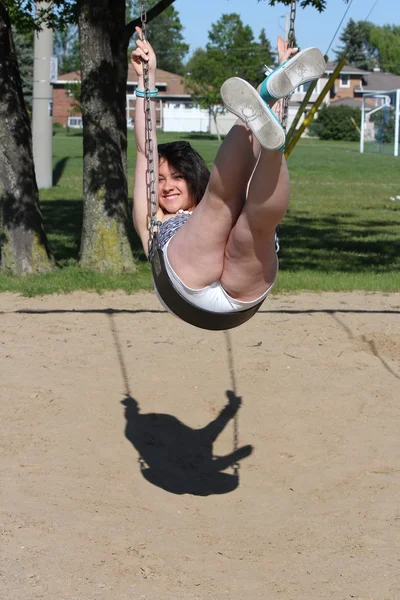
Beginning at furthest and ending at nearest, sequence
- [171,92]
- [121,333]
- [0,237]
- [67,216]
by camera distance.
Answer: [171,92] → [67,216] → [0,237] → [121,333]

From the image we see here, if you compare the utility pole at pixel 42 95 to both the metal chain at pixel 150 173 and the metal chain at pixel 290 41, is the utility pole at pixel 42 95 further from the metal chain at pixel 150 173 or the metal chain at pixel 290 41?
the metal chain at pixel 290 41

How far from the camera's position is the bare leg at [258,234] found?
3371mm

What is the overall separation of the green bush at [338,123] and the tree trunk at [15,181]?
152 ft

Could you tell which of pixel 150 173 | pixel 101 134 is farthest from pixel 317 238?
pixel 150 173

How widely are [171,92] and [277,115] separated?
68.2 metres

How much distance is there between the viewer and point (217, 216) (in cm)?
360

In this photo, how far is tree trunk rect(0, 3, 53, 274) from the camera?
28.5 feet

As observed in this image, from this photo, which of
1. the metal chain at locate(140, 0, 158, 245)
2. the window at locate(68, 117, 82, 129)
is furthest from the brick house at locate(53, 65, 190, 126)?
the metal chain at locate(140, 0, 158, 245)

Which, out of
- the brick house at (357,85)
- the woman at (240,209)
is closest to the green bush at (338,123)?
the brick house at (357,85)

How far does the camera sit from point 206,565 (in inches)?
157

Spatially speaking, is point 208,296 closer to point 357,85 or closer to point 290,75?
point 290,75

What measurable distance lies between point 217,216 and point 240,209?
96 mm

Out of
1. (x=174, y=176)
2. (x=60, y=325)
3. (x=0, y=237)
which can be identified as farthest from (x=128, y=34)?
(x=174, y=176)

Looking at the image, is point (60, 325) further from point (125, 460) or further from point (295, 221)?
point (295, 221)
